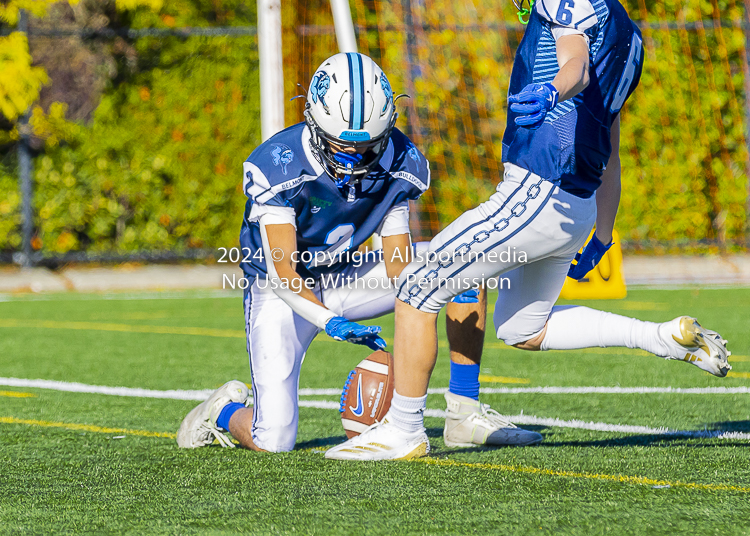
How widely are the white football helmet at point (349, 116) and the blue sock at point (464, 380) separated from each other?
30.8 inches

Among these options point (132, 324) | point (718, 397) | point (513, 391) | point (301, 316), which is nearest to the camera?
point (301, 316)

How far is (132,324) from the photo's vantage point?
8148 millimetres

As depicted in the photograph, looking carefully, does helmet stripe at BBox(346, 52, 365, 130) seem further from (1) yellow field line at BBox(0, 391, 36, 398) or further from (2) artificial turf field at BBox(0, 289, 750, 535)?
(1) yellow field line at BBox(0, 391, 36, 398)

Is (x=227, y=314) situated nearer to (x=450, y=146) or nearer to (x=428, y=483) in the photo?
(x=450, y=146)

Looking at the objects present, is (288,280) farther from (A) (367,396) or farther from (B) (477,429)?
(B) (477,429)

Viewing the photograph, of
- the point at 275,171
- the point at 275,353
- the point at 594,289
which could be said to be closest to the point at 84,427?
the point at 275,353

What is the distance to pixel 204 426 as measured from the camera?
3.86m

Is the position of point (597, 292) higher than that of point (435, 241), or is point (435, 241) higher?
point (435, 241)

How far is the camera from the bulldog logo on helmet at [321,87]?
146 inches

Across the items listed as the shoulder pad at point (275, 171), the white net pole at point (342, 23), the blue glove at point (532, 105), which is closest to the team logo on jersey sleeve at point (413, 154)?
the shoulder pad at point (275, 171)

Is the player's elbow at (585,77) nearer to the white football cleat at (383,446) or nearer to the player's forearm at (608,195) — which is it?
the player's forearm at (608,195)

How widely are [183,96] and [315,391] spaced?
7.35 meters

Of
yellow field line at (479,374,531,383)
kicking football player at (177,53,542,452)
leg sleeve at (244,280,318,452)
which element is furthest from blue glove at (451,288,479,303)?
yellow field line at (479,374,531,383)

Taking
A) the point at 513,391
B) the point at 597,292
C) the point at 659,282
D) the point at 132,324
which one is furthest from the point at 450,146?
the point at 513,391
